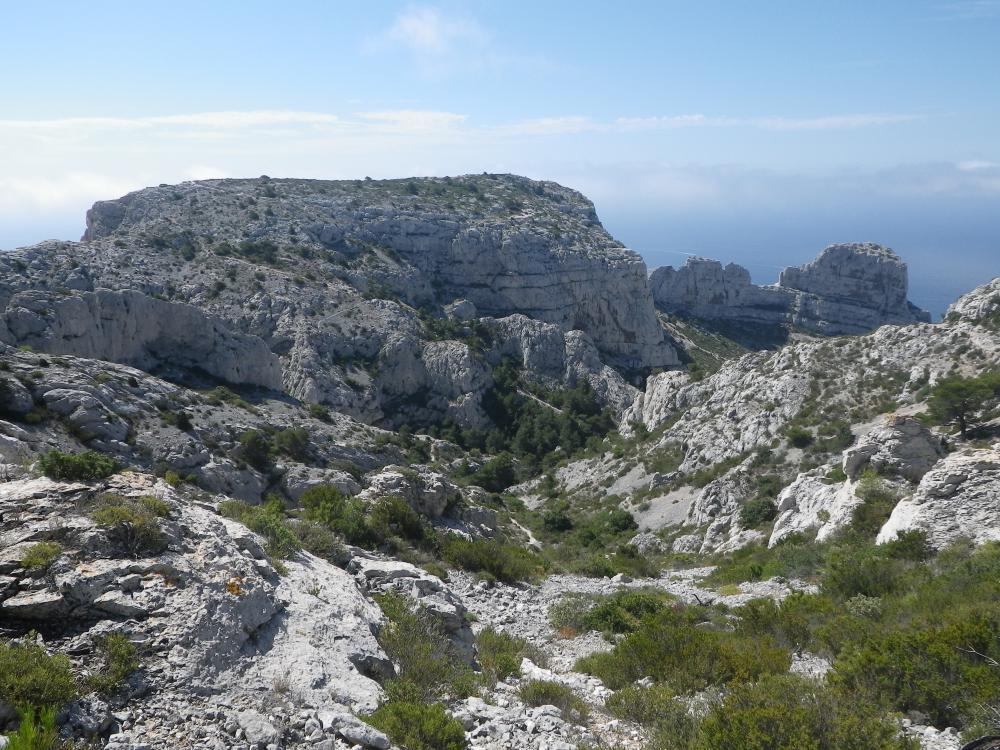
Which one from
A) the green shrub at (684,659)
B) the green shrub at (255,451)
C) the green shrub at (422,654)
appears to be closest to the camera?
the green shrub at (422,654)

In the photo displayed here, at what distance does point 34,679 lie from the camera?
5434 mm

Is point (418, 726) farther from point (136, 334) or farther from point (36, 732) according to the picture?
point (136, 334)

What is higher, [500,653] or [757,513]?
[500,653]

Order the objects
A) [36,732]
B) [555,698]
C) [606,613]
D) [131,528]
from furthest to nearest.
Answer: [606,613]
[131,528]
[555,698]
[36,732]

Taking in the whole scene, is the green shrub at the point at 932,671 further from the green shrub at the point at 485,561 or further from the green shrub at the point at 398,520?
the green shrub at the point at 398,520

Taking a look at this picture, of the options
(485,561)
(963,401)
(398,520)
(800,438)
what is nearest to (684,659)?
(485,561)

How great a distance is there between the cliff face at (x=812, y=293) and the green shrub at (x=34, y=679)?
8822 centimetres

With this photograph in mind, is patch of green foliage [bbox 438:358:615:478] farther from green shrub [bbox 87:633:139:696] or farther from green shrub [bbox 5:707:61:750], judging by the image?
green shrub [bbox 5:707:61:750]

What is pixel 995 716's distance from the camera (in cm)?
609

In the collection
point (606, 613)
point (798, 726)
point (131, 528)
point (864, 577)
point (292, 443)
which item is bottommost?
point (292, 443)

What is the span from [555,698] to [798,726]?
2959mm

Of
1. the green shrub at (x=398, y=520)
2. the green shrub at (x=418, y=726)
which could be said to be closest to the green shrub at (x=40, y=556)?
the green shrub at (x=418, y=726)

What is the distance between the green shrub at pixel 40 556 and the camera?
682cm

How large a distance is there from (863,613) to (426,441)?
39.1 meters
